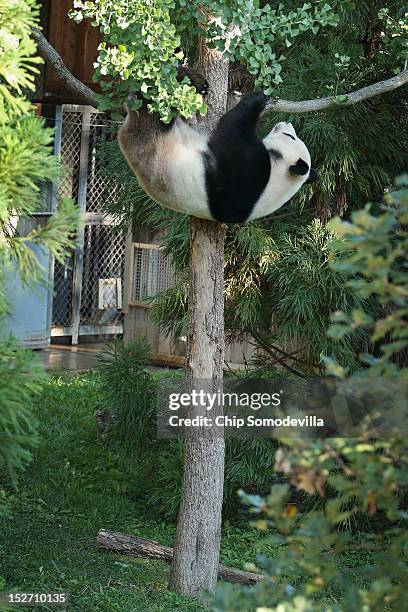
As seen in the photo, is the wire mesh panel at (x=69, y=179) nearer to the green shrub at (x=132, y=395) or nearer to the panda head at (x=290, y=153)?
the green shrub at (x=132, y=395)

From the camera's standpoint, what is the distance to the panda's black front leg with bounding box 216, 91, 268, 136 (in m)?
3.54

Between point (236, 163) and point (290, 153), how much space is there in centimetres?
35

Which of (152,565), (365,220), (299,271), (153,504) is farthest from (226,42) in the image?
(153,504)

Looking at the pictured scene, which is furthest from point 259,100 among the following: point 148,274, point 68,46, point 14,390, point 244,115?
point 148,274

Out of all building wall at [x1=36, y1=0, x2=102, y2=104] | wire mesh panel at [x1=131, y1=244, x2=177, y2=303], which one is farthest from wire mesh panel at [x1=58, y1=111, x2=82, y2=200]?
building wall at [x1=36, y1=0, x2=102, y2=104]

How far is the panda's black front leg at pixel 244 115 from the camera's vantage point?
139 inches

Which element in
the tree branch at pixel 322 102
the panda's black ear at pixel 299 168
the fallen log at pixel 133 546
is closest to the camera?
the panda's black ear at pixel 299 168

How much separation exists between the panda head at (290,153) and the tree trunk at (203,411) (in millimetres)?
271

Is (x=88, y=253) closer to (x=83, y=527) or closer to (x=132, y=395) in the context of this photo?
(x=132, y=395)

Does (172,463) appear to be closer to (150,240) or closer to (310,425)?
(310,425)

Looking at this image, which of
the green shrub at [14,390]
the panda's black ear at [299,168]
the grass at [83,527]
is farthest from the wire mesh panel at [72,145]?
the green shrub at [14,390]

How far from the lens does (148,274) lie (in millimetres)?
9148

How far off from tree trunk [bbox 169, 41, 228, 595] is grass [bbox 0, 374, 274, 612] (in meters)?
0.16

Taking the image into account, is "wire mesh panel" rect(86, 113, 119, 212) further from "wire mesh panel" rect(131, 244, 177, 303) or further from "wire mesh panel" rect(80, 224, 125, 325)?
"wire mesh panel" rect(131, 244, 177, 303)
